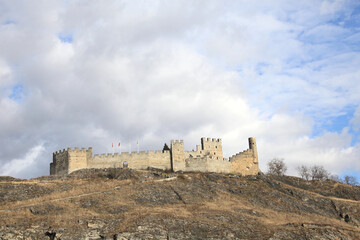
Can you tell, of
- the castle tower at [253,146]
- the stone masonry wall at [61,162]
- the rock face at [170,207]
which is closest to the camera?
the rock face at [170,207]

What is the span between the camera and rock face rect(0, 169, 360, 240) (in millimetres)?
41031

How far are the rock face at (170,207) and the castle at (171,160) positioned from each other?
2638 millimetres

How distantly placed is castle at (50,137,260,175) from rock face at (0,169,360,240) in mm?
2638

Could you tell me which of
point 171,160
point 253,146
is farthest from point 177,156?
point 253,146

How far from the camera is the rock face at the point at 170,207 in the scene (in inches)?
1615

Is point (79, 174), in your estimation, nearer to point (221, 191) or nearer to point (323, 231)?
point (221, 191)

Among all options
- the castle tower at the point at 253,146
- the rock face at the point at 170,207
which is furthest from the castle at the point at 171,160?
the rock face at the point at 170,207

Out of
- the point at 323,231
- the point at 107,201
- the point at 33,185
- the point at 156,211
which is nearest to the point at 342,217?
the point at 323,231

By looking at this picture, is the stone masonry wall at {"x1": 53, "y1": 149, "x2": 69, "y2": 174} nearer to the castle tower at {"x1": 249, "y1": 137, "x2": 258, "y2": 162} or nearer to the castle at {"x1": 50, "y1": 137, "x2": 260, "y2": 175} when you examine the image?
the castle at {"x1": 50, "y1": 137, "x2": 260, "y2": 175}

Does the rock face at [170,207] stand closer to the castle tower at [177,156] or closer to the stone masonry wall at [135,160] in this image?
the stone masonry wall at [135,160]

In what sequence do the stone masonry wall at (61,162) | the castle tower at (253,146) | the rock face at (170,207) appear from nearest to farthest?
the rock face at (170,207), the stone masonry wall at (61,162), the castle tower at (253,146)

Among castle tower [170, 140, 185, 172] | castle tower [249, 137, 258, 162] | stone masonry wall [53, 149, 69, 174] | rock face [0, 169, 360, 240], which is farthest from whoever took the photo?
castle tower [249, 137, 258, 162]

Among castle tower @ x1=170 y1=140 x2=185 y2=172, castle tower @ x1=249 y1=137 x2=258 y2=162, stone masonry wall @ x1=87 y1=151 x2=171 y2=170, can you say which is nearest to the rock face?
stone masonry wall @ x1=87 y1=151 x2=171 y2=170

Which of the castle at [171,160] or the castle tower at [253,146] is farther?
the castle tower at [253,146]
